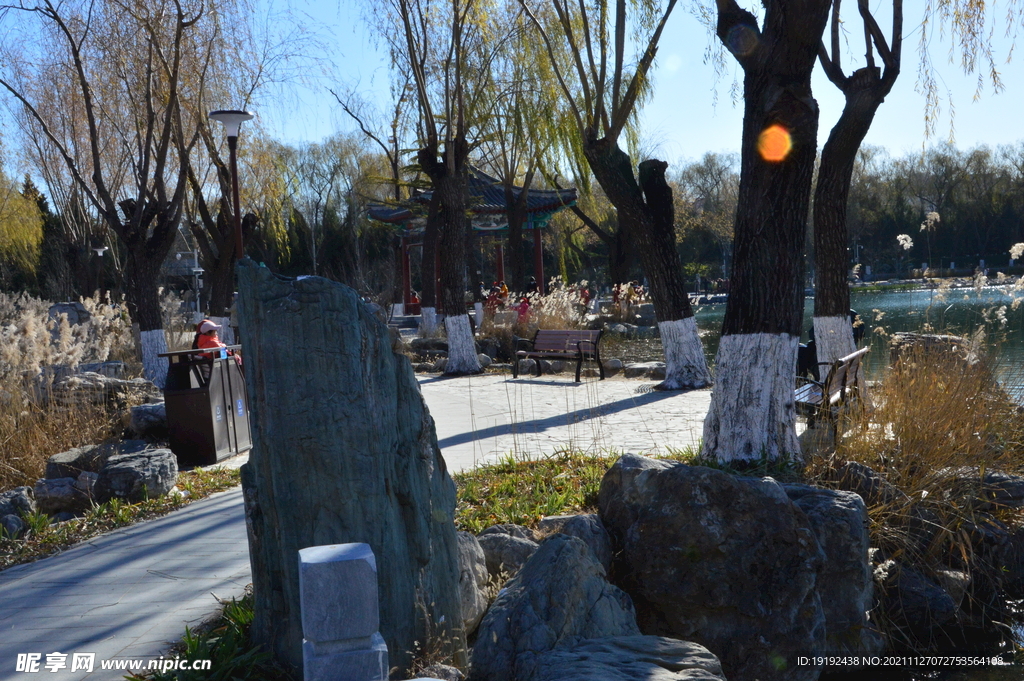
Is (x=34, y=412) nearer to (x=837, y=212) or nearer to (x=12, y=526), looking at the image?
(x=12, y=526)

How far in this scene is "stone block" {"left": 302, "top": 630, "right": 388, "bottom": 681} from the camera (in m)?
2.27

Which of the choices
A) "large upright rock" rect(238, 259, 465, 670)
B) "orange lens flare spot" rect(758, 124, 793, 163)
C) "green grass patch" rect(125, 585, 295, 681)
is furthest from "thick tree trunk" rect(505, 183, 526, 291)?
"large upright rock" rect(238, 259, 465, 670)

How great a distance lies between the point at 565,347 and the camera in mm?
12633

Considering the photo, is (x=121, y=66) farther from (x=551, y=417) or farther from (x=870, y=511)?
(x=870, y=511)

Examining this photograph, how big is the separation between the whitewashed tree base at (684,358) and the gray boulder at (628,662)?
7.86 meters

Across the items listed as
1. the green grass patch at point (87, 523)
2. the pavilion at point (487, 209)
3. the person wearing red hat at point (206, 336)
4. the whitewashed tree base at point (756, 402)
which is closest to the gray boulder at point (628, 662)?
the whitewashed tree base at point (756, 402)

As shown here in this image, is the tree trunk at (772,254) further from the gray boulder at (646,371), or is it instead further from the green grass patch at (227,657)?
the gray boulder at (646,371)

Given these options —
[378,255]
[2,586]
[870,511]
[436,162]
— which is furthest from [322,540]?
[378,255]

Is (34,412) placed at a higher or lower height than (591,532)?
higher

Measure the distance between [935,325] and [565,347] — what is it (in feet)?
16.3

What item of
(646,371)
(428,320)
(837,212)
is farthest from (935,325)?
(428,320)

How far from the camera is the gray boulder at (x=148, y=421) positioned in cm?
778

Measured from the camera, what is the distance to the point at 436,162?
1342 cm

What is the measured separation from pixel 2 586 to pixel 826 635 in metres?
4.21
